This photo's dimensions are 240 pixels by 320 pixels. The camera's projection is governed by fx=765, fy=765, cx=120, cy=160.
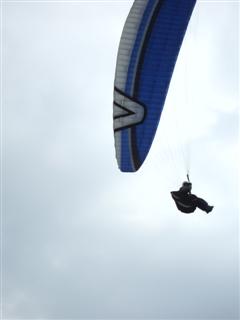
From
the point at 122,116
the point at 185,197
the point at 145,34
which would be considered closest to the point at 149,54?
the point at 145,34

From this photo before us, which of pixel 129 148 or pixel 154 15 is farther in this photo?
pixel 129 148

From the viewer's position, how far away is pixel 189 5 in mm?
26516

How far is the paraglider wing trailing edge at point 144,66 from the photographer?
26.4 m

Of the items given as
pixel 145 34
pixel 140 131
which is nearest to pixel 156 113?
pixel 140 131

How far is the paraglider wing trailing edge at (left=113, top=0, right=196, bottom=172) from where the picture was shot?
2638 centimetres

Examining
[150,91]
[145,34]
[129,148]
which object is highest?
[145,34]

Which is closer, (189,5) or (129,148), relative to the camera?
(189,5)

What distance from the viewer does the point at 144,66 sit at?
27.1 m

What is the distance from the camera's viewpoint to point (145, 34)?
26.6 meters

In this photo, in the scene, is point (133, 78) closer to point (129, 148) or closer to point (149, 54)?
point (149, 54)

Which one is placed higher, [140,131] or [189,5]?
[189,5]

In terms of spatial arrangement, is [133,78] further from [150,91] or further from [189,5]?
[189,5]

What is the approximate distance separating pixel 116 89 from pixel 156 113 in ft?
5.81

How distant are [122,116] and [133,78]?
1.44m
